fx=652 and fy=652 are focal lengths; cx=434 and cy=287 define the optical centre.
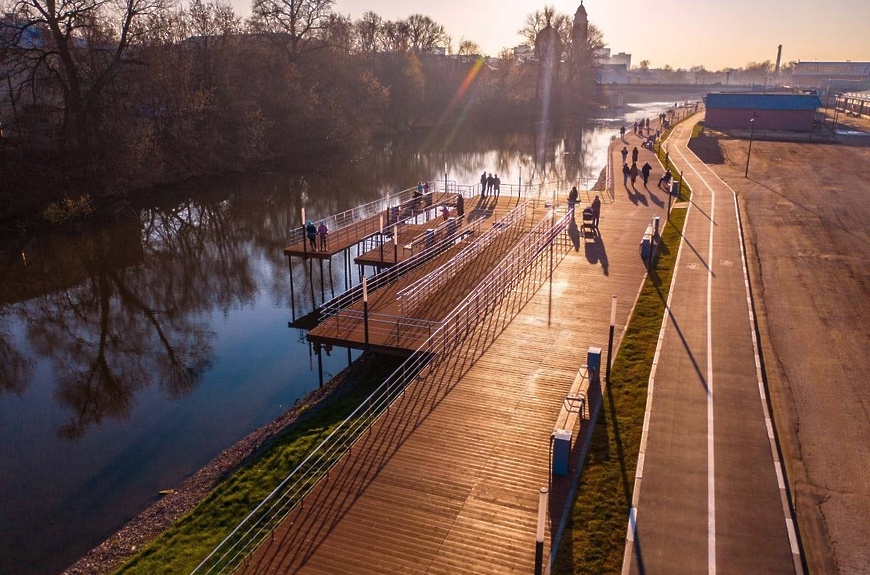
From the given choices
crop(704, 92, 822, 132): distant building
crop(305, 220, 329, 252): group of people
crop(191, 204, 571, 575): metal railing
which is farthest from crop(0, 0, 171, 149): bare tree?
crop(704, 92, 822, 132): distant building

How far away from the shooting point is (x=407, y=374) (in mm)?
18031

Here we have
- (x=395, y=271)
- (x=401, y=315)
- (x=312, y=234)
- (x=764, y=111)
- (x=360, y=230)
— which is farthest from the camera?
(x=764, y=111)

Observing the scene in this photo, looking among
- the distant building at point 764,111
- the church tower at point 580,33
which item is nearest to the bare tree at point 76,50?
the distant building at point 764,111

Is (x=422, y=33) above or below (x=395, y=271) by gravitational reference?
above

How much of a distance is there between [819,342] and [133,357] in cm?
2143

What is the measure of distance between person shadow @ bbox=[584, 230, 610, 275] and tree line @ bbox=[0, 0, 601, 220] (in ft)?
108

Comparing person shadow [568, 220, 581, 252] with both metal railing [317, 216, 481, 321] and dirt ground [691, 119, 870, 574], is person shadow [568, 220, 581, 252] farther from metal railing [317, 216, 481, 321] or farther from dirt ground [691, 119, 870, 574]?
dirt ground [691, 119, 870, 574]

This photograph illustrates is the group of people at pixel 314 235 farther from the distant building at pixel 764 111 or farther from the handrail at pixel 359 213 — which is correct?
the distant building at pixel 764 111

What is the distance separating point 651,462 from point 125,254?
1229 inches

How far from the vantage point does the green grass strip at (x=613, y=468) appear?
10.1 meters

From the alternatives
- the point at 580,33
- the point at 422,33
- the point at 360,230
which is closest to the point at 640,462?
the point at 360,230

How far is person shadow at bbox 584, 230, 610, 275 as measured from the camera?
82.1 feet

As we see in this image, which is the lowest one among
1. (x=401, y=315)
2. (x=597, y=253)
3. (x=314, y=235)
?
(x=401, y=315)

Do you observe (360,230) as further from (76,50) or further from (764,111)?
(764,111)
